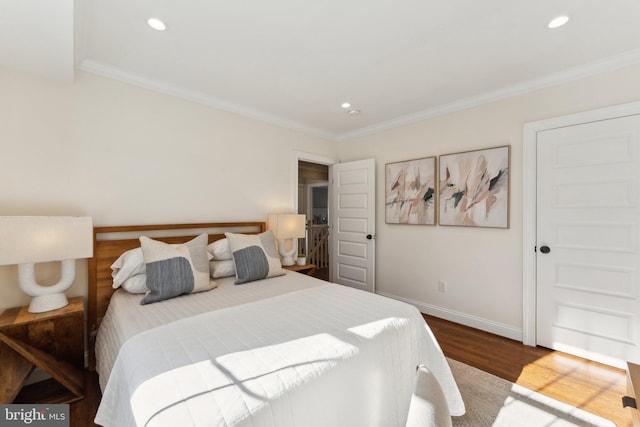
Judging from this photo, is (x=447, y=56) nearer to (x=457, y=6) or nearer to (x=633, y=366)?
(x=457, y=6)

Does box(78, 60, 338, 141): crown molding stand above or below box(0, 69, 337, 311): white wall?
above

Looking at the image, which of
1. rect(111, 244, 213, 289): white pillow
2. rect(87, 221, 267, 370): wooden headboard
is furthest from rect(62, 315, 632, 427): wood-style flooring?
rect(111, 244, 213, 289): white pillow

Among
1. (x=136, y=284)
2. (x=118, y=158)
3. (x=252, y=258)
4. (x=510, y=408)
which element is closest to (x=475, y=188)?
(x=510, y=408)

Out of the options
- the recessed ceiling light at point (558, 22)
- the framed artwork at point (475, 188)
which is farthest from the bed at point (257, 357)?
the recessed ceiling light at point (558, 22)

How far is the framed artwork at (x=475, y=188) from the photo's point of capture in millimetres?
2865

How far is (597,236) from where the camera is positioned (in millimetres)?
2361

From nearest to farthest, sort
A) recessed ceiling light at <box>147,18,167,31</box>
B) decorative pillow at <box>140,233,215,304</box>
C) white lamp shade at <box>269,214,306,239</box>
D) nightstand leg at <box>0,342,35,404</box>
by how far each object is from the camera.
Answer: nightstand leg at <box>0,342,35,404</box> < recessed ceiling light at <box>147,18,167,31</box> < decorative pillow at <box>140,233,215,304</box> < white lamp shade at <box>269,214,306,239</box>

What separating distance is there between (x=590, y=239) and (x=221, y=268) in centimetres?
329

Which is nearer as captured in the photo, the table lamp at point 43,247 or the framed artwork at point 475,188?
the table lamp at point 43,247

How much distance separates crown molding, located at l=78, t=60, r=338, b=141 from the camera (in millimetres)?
2352

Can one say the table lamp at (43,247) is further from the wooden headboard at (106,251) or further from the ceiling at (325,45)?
the ceiling at (325,45)

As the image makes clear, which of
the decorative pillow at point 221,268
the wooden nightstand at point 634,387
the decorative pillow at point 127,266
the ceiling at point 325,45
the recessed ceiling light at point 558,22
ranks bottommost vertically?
the wooden nightstand at point 634,387

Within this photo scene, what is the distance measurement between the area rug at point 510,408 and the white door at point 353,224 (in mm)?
1987

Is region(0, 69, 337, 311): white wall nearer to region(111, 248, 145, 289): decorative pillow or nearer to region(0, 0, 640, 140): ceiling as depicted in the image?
region(0, 0, 640, 140): ceiling
